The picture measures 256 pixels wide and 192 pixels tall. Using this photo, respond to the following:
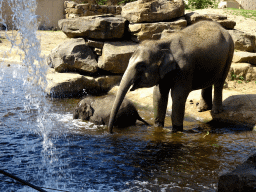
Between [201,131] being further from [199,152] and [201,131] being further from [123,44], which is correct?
[123,44]

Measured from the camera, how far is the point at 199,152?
17.6 ft

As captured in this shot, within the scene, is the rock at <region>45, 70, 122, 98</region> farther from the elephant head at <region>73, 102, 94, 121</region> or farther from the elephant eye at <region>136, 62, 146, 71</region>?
the elephant eye at <region>136, 62, 146, 71</region>

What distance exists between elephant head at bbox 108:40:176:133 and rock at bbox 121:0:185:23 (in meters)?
4.61

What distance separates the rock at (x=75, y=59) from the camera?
10184mm

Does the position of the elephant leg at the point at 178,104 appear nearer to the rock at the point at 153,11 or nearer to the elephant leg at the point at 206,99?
the elephant leg at the point at 206,99

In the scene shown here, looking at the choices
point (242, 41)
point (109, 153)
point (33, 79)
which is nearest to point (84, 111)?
point (109, 153)

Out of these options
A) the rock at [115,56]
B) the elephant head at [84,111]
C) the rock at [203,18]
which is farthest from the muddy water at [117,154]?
the rock at [203,18]

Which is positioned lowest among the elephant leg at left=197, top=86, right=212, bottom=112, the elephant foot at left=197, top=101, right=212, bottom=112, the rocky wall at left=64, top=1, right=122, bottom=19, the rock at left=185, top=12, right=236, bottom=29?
the elephant foot at left=197, top=101, right=212, bottom=112

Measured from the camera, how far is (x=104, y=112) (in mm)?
6840

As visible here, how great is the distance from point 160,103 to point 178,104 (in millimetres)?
652

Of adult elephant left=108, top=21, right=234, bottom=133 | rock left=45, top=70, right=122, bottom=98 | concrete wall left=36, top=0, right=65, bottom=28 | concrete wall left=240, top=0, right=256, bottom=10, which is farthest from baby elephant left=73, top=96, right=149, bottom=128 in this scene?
concrete wall left=240, top=0, right=256, bottom=10

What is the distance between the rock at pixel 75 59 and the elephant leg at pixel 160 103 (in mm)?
3928

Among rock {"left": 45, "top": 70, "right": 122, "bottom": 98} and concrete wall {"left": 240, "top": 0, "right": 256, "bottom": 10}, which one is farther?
concrete wall {"left": 240, "top": 0, "right": 256, "bottom": 10}

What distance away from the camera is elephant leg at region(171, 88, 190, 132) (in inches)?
243
